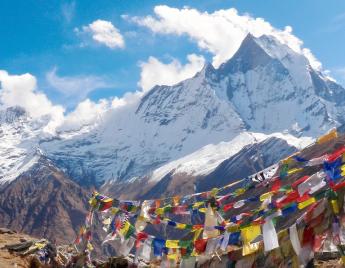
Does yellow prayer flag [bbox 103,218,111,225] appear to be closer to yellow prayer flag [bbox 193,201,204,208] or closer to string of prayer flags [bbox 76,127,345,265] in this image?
string of prayer flags [bbox 76,127,345,265]

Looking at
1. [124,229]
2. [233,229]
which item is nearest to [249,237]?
[233,229]

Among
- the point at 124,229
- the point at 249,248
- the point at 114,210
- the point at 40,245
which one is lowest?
the point at 249,248

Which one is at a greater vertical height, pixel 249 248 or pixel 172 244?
pixel 172 244

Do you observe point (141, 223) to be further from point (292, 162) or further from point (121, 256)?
point (292, 162)

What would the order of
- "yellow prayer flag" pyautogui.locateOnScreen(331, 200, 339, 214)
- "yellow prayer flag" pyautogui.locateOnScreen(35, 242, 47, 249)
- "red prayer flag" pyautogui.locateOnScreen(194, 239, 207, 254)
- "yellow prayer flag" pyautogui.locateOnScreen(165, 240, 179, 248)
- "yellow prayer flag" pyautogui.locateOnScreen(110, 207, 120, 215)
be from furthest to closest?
"yellow prayer flag" pyautogui.locateOnScreen(110, 207, 120, 215)
"yellow prayer flag" pyautogui.locateOnScreen(35, 242, 47, 249)
"yellow prayer flag" pyautogui.locateOnScreen(165, 240, 179, 248)
"red prayer flag" pyautogui.locateOnScreen(194, 239, 207, 254)
"yellow prayer flag" pyautogui.locateOnScreen(331, 200, 339, 214)

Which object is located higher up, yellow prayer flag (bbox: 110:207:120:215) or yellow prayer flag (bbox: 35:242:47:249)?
yellow prayer flag (bbox: 110:207:120:215)

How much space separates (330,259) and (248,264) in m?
2.58

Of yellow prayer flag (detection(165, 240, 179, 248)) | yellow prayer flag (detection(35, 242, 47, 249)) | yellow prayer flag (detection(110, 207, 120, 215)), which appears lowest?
yellow prayer flag (detection(165, 240, 179, 248))

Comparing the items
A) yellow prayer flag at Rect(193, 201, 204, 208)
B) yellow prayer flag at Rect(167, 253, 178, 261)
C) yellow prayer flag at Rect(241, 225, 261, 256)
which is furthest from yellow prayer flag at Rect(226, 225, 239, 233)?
yellow prayer flag at Rect(193, 201, 204, 208)

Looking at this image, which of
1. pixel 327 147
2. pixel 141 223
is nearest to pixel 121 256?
pixel 141 223

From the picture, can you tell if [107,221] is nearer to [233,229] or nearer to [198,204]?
[198,204]

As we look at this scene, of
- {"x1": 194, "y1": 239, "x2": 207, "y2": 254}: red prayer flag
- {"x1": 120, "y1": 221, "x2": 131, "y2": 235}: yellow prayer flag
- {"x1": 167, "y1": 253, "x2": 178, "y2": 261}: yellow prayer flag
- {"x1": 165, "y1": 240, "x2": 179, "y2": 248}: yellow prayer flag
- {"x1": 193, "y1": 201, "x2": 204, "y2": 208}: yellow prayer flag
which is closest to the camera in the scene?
{"x1": 194, "y1": 239, "x2": 207, "y2": 254}: red prayer flag

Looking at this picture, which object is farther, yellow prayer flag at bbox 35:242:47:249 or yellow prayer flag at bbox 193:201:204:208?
yellow prayer flag at bbox 35:242:47:249

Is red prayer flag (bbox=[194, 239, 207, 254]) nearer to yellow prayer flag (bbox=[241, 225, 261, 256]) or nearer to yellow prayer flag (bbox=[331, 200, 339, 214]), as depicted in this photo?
yellow prayer flag (bbox=[241, 225, 261, 256])
